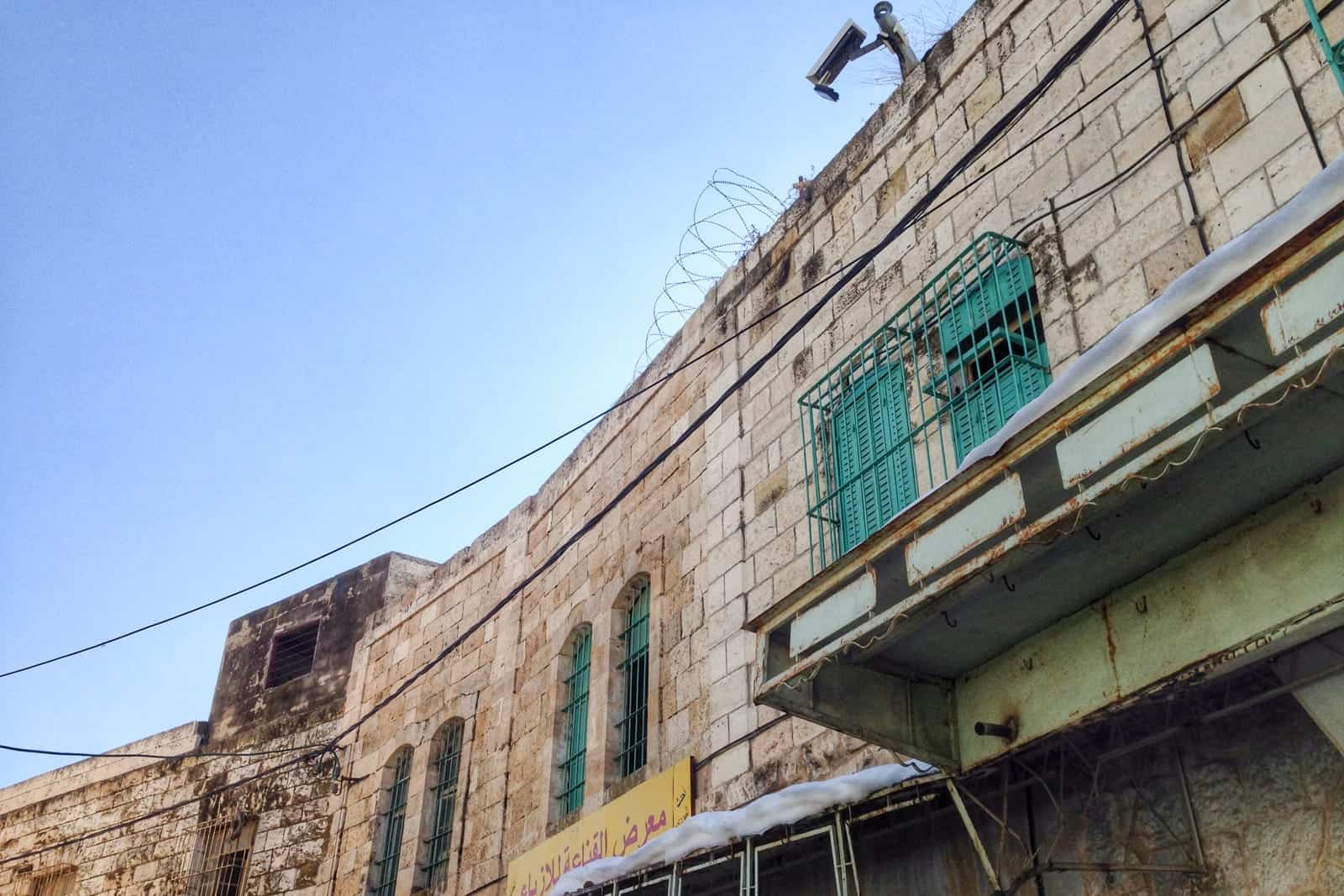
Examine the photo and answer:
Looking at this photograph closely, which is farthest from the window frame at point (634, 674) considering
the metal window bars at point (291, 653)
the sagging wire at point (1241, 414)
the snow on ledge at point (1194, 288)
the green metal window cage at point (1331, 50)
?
the metal window bars at point (291, 653)

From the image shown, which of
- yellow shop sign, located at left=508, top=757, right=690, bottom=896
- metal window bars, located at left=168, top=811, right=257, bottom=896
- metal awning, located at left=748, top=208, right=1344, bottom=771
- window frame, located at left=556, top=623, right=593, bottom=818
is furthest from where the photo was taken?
metal window bars, located at left=168, top=811, right=257, bottom=896

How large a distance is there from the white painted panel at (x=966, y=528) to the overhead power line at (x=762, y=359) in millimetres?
2716

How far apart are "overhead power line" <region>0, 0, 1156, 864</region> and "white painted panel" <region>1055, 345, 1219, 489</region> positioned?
98.9 inches

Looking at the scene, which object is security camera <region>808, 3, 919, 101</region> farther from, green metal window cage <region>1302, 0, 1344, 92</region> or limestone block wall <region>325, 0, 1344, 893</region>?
green metal window cage <region>1302, 0, 1344, 92</region>

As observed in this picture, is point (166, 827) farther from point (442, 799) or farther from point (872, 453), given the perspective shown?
point (872, 453)

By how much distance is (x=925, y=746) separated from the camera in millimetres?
5148

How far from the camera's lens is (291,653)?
16609 millimetres

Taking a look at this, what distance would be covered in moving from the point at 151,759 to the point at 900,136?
1435 cm

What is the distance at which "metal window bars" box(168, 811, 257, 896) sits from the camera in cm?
1436

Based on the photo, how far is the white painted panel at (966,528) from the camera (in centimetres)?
436

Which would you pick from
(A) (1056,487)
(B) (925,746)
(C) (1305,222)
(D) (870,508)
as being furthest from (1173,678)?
(D) (870,508)

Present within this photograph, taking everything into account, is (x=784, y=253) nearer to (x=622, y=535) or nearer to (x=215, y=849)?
(x=622, y=535)

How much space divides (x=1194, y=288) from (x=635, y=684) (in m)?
6.02

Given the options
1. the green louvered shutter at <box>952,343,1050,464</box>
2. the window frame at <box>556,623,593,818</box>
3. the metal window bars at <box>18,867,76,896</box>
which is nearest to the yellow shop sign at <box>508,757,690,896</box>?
the window frame at <box>556,623,593,818</box>
